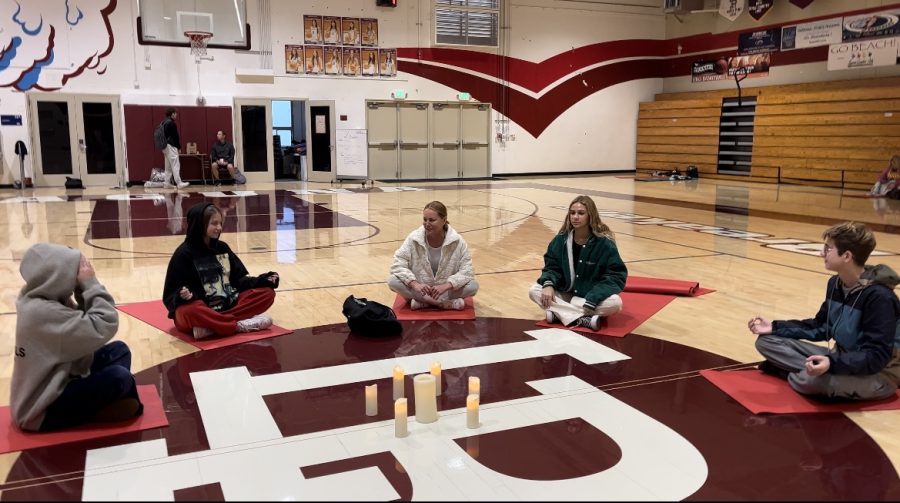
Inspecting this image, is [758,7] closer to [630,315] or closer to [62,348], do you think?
[630,315]

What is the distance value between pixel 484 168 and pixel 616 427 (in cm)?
1925

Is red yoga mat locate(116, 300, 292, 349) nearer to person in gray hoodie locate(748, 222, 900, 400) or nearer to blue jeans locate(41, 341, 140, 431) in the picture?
blue jeans locate(41, 341, 140, 431)

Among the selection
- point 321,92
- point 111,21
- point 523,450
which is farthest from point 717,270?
point 111,21

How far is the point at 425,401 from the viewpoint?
137 inches

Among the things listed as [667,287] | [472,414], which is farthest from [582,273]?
[472,414]

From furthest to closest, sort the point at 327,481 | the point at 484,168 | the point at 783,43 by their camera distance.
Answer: the point at 484,168, the point at 783,43, the point at 327,481

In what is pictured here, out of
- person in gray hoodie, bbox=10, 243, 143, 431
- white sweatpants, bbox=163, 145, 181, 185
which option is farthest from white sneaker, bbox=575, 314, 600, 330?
white sweatpants, bbox=163, 145, 181, 185

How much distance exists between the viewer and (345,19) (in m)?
20.3

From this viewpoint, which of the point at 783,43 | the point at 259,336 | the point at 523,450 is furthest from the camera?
the point at 783,43

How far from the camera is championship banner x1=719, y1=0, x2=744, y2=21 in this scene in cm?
2125

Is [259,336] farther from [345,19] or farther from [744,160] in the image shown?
[744,160]

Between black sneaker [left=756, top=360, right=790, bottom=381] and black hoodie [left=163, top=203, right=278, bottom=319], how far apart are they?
11.1 feet

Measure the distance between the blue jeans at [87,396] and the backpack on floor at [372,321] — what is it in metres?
1.83

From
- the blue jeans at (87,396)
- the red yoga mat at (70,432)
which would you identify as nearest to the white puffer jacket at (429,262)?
the red yoga mat at (70,432)
